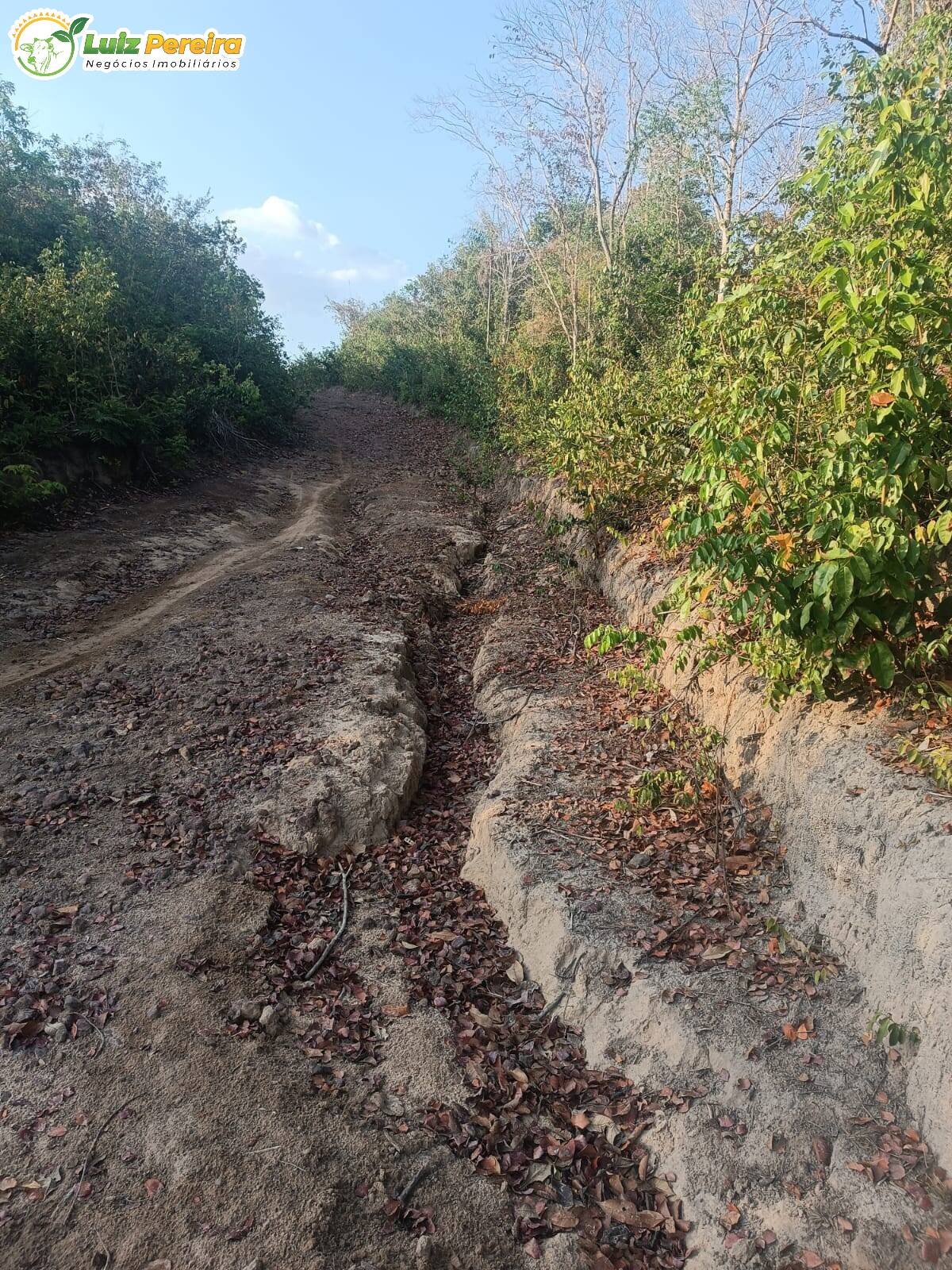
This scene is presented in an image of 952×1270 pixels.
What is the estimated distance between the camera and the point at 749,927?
16.1 ft

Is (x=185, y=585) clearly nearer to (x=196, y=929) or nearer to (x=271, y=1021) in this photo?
(x=196, y=929)

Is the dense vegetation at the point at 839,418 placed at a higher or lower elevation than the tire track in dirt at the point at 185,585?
higher

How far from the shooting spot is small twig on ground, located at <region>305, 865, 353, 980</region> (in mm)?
5200

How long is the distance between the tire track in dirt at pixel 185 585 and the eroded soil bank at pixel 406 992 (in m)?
0.16

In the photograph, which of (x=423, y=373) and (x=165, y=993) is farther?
(x=423, y=373)

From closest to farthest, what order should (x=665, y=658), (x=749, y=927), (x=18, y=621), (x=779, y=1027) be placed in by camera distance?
(x=779, y=1027) < (x=749, y=927) < (x=665, y=658) < (x=18, y=621)

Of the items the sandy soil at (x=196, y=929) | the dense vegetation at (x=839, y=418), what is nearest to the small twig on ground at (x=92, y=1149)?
the sandy soil at (x=196, y=929)

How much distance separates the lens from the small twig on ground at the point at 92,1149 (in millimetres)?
3590

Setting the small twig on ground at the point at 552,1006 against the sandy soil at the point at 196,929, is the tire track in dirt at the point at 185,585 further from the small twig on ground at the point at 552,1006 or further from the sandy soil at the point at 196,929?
the small twig on ground at the point at 552,1006

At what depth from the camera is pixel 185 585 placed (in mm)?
12125

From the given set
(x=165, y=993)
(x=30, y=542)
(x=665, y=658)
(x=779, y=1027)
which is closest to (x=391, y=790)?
(x=165, y=993)

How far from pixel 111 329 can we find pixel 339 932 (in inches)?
580

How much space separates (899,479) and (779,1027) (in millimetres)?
3147

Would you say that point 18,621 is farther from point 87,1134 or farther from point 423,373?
point 423,373
